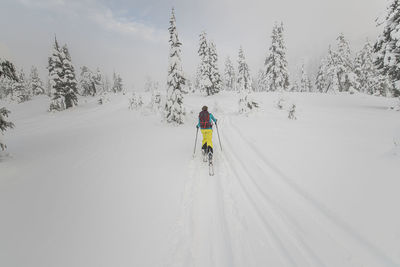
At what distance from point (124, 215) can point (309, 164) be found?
578 centimetres

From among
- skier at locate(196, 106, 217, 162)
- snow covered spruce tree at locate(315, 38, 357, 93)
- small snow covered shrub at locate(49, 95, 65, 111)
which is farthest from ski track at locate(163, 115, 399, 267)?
snow covered spruce tree at locate(315, 38, 357, 93)

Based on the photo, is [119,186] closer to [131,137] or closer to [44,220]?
[44,220]

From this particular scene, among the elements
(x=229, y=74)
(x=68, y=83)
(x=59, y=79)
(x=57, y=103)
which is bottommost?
(x=57, y=103)

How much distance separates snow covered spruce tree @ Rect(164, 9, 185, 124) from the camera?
1482 centimetres

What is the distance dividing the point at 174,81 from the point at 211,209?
12477mm

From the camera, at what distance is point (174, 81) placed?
590 inches

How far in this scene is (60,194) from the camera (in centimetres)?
515

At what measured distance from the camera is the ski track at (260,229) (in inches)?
118

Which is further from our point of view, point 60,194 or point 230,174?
point 230,174

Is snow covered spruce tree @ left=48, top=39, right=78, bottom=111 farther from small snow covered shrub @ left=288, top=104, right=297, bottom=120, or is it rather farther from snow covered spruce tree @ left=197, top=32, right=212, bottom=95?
small snow covered shrub @ left=288, top=104, right=297, bottom=120

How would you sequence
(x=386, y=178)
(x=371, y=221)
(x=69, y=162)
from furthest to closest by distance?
(x=69, y=162)
(x=386, y=178)
(x=371, y=221)

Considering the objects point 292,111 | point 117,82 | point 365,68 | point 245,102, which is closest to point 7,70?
point 245,102

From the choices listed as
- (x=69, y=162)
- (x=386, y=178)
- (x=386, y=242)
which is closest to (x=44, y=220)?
(x=69, y=162)

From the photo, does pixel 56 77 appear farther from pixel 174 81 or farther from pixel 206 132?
pixel 206 132
